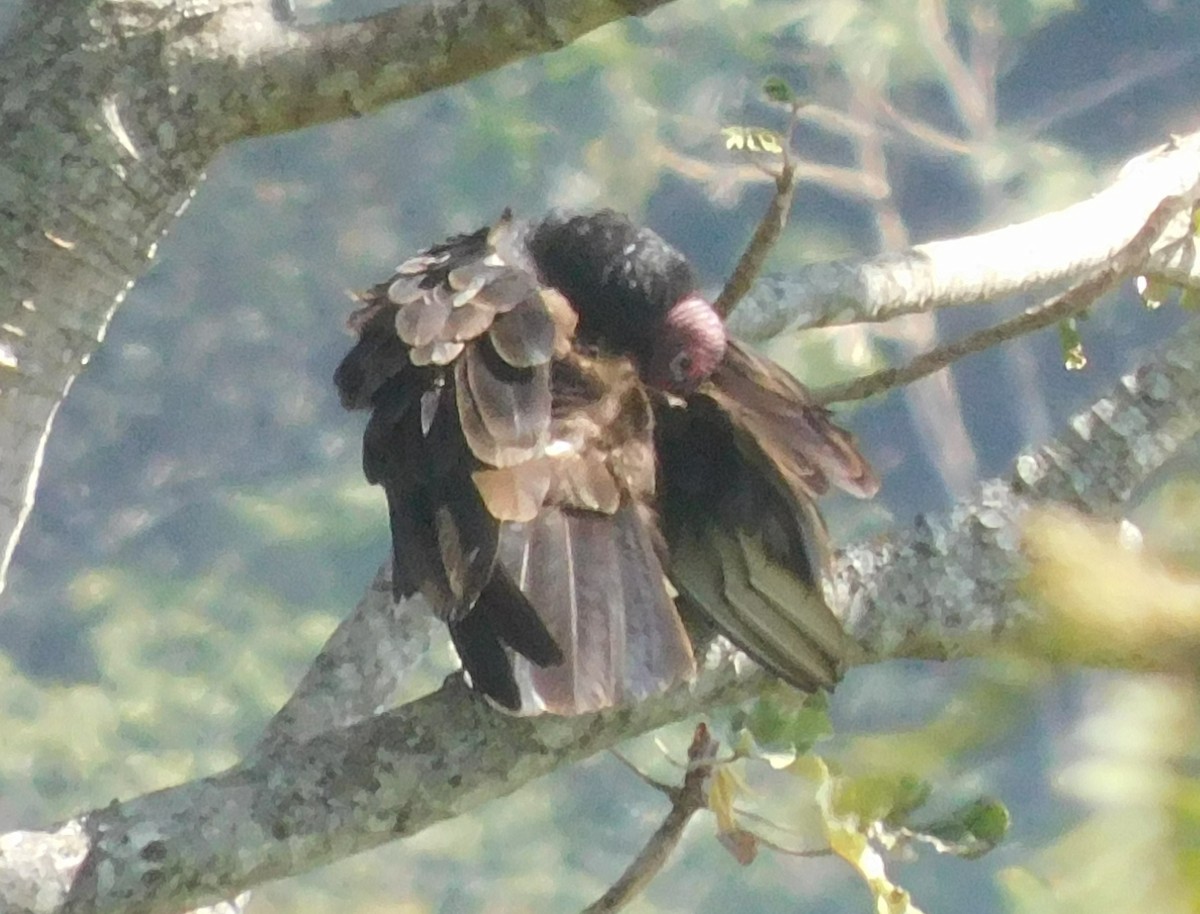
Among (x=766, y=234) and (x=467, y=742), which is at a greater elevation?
(x=766, y=234)

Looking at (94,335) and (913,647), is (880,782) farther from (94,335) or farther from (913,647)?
(94,335)

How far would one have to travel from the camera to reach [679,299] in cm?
111

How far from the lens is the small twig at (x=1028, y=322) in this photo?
3.31ft

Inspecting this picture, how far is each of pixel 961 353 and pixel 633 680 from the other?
1.40ft

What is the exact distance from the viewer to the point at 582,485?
83cm

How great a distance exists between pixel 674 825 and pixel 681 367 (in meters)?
0.30

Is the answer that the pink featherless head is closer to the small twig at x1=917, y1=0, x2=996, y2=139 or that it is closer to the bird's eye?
the bird's eye

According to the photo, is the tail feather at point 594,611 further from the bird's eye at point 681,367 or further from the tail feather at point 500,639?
the bird's eye at point 681,367

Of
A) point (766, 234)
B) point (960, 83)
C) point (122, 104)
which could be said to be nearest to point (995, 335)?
point (766, 234)

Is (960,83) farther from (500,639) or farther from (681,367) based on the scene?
(500,639)

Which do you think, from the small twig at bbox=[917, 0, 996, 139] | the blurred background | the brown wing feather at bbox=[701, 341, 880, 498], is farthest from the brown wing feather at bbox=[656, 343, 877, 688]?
the small twig at bbox=[917, 0, 996, 139]

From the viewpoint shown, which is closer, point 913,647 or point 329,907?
point 913,647

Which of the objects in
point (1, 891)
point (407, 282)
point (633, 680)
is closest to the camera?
point (1, 891)

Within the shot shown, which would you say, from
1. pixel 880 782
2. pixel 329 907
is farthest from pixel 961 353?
pixel 329 907
